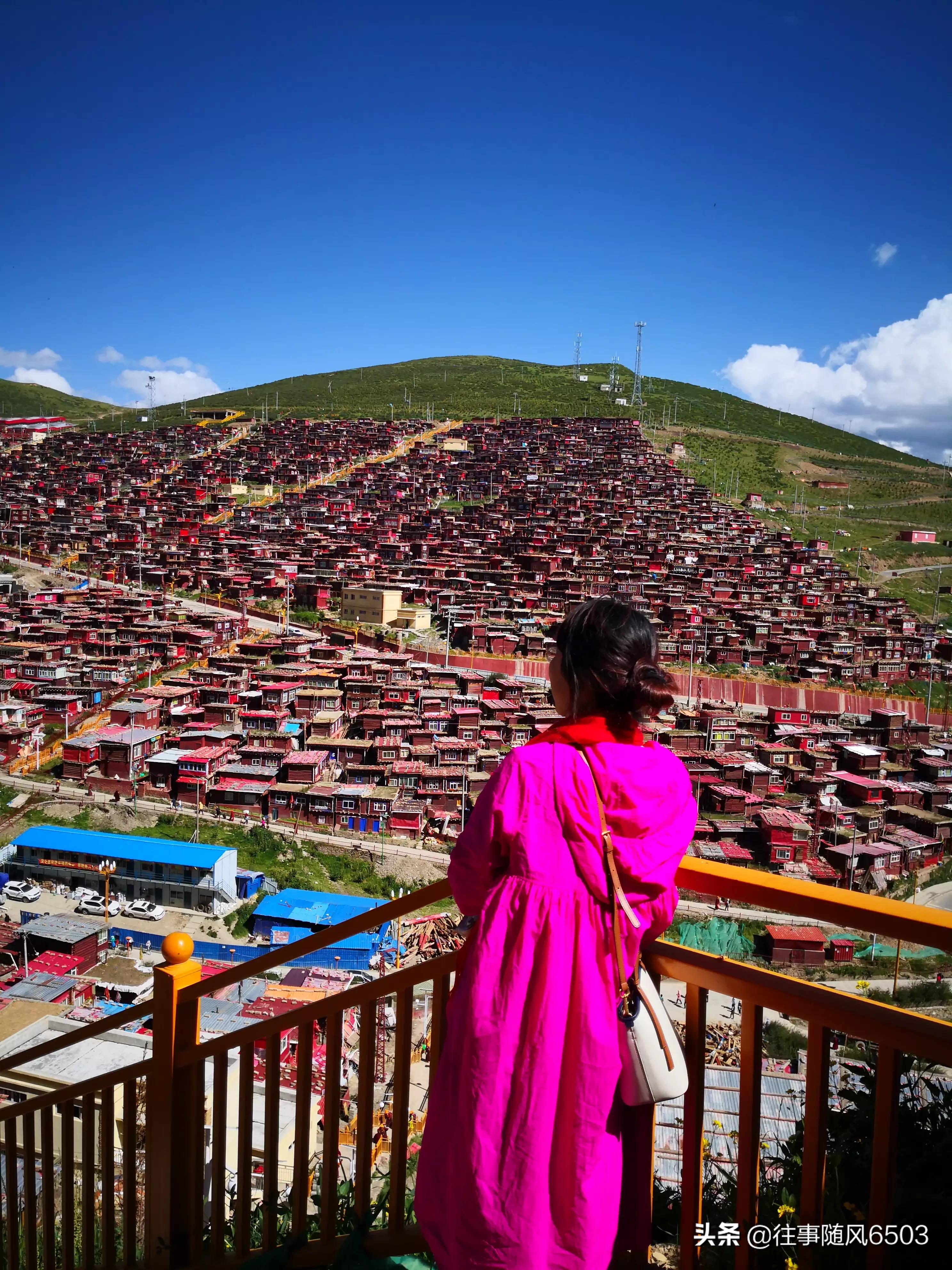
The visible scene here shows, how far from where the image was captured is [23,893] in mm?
11438

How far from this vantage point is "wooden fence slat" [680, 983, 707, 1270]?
1.12 m

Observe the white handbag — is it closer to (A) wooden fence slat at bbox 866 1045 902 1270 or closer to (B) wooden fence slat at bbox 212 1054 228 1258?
(A) wooden fence slat at bbox 866 1045 902 1270

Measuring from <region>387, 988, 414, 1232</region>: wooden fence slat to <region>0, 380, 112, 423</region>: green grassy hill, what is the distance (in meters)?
83.2

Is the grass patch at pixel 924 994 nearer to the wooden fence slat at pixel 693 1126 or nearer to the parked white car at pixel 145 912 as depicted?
the wooden fence slat at pixel 693 1126

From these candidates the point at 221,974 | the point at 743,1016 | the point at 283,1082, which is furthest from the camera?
the point at 283,1082

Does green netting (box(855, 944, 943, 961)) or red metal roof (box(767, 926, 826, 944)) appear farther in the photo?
red metal roof (box(767, 926, 826, 944))

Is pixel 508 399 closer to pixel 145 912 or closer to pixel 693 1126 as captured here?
pixel 145 912

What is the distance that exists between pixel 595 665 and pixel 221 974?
0.96 metres

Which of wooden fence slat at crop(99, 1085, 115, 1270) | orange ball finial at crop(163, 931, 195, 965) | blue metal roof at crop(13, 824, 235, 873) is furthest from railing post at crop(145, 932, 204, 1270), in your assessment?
blue metal roof at crop(13, 824, 235, 873)

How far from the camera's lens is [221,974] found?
1574 millimetres

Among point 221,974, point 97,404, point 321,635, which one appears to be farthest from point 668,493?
point 97,404

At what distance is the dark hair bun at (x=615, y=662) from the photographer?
1.11 m

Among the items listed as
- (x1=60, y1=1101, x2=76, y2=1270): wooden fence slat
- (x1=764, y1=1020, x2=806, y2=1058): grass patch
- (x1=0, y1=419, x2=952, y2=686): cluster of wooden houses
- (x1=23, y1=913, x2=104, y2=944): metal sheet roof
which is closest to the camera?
(x1=60, y1=1101, x2=76, y2=1270): wooden fence slat

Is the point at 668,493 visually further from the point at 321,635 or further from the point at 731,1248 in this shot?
the point at 731,1248
